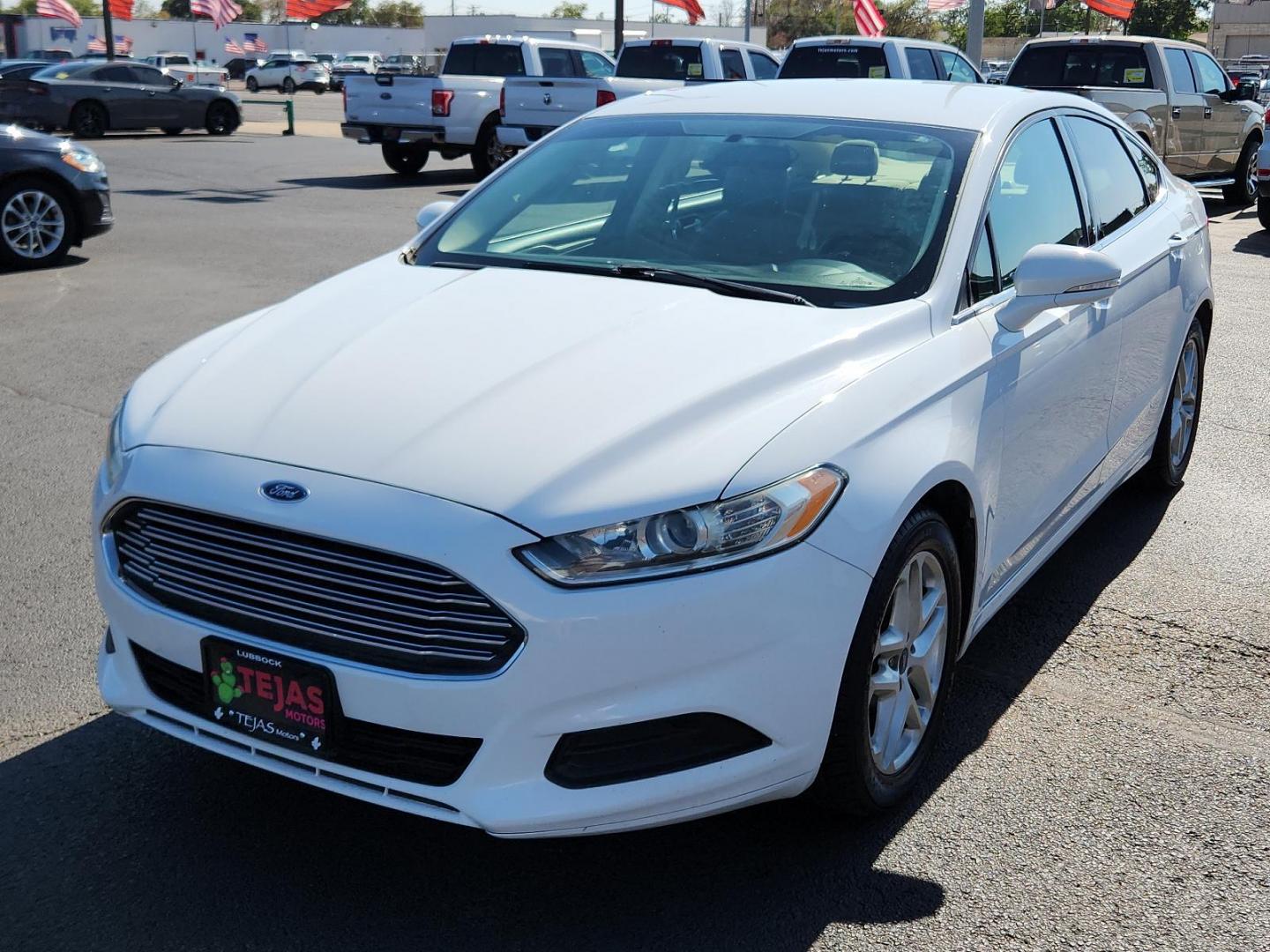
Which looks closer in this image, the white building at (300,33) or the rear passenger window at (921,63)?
the rear passenger window at (921,63)

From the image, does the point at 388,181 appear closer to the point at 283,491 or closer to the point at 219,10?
the point at 283,491

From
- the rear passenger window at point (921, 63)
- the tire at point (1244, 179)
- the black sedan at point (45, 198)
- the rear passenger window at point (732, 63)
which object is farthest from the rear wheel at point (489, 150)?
the tire at point (1244, 179)

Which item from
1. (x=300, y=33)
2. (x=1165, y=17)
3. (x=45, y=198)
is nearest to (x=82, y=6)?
(x=300, y=33)

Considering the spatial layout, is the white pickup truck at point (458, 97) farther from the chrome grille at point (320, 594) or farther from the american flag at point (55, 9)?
the american flag at point (55, 9)

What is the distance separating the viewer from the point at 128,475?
119 inches

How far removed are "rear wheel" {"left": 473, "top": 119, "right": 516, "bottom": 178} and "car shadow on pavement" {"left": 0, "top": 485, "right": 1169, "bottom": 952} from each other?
1695cm

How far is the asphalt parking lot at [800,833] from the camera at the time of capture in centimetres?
288

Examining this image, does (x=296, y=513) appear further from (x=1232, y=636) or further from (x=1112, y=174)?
(x=1112, y=174)

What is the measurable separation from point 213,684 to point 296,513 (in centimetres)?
45

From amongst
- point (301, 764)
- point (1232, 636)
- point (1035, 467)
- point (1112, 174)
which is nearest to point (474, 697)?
point (301, 764)

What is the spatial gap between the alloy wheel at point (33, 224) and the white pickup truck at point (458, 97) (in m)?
8.16

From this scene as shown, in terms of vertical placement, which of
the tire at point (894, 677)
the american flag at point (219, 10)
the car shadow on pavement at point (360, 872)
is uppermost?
the american flag at point (219, 10)

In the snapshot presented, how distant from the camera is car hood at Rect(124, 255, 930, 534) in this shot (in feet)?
9.03

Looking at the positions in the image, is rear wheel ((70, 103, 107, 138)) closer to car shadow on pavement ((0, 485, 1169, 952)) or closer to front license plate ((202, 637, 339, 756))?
car shadow on pavement ((0, 485, 1169, 952))
